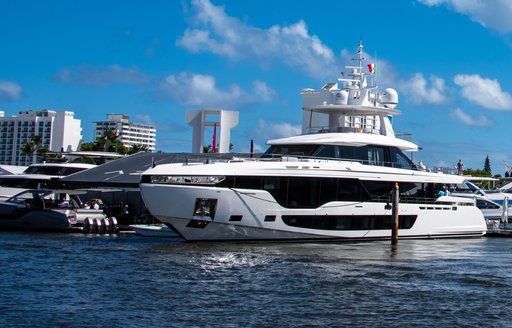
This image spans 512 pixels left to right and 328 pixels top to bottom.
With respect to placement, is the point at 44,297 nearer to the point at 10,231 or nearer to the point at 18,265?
the point at 18,265

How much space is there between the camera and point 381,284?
23.1m

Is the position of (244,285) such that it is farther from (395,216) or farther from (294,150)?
(294,150)

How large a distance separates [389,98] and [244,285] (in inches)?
977

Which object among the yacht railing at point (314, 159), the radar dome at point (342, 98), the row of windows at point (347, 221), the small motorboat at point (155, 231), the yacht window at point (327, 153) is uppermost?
the radar dome at point (342, 98)

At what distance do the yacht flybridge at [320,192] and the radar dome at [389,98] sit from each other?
190 centimetres

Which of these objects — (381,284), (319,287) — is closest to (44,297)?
(319,287)

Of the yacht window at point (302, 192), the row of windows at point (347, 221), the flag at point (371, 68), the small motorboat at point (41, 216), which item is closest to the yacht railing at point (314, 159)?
the yacht window at point (302, 192)

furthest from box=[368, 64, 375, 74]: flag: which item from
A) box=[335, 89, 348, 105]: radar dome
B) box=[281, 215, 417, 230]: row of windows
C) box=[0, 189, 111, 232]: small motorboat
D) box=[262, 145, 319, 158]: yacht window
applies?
box=[0, 189, 111, 232]: small motorboat

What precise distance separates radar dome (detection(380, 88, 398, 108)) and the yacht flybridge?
6.23 feet

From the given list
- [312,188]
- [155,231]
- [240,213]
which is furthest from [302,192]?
[155,231]

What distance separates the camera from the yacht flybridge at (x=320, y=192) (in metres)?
31.1

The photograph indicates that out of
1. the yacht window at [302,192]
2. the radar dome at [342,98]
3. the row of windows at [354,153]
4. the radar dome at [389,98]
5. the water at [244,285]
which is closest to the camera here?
the water at [244,285]

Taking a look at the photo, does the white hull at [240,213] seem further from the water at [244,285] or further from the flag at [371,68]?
the flag at [371,68]

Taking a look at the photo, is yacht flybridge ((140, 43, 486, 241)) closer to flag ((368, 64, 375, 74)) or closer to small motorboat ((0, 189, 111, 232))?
flag ((368, 64, 375, 74))
